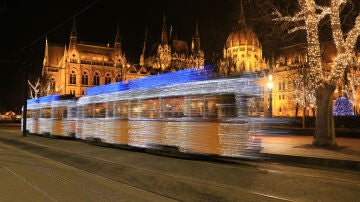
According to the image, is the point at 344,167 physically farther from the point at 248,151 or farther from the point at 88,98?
the point at 88,98

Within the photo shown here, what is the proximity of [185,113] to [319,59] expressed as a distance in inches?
364

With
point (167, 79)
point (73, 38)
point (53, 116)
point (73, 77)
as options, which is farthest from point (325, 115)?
point (73, 38)

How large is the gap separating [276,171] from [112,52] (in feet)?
374

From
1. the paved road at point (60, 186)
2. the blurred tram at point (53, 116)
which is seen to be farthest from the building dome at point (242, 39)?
the paved road at point (60, 186)

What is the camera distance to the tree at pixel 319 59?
18531 mm

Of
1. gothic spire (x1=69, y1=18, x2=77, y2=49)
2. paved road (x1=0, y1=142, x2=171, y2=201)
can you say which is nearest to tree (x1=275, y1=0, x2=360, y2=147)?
paved road (x1=0, y1=142, x2=171, y2=201)

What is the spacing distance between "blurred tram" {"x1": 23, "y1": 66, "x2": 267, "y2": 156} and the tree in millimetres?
5363

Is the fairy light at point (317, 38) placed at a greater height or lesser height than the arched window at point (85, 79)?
lesser

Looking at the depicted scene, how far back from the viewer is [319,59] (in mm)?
19266

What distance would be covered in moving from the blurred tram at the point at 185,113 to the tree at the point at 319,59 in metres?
5.36

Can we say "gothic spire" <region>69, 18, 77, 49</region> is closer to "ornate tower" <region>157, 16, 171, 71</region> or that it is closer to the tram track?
"ornate tower" <region>157, 16, 171, 71</region>

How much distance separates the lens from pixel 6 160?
14109 mm

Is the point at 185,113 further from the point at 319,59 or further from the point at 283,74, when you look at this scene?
the point at 283,74

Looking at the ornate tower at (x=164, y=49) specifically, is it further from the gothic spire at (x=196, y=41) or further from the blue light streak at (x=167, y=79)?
the blue light streak at (x=167, y=79)
